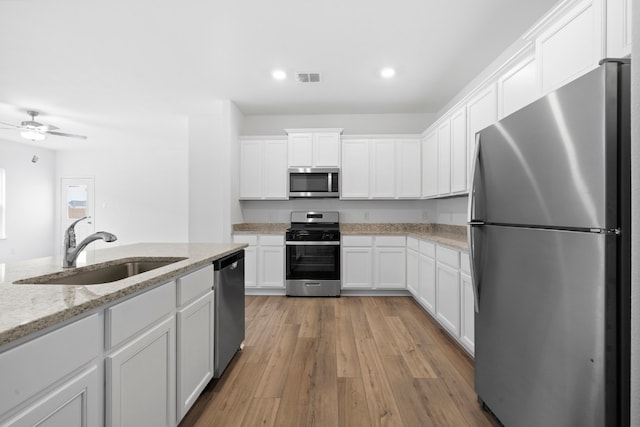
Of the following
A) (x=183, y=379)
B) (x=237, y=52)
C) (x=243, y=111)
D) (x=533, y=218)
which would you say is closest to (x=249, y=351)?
(x=183, y=379)

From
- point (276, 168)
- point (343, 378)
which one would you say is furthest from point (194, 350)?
point (276, 168)

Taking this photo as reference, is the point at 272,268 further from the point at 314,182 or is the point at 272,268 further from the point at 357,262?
the point at 314,182

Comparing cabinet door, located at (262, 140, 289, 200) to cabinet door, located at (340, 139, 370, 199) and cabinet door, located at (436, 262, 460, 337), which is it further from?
cabinet door, located at (436, 262, 460, 337)

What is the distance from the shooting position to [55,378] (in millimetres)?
803

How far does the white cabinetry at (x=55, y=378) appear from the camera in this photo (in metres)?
0.69

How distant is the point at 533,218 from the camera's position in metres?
1.29

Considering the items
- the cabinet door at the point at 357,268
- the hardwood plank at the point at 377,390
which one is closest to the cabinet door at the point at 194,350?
the hardwood plank at the point at 377,390

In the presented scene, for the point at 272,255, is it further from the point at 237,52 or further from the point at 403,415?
the point at 403,415

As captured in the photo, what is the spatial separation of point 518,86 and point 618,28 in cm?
85

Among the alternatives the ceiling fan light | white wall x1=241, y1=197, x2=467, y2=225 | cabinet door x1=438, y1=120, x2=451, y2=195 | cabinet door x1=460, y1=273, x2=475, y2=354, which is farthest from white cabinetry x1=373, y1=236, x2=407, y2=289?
the ceiling fan light

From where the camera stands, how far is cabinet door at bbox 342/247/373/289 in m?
4.20

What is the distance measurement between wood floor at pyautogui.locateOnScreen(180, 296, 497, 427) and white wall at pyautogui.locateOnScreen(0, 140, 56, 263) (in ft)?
21.3

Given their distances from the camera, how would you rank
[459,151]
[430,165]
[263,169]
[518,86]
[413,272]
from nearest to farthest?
[518,86] < [459,151] < [413,272] < [430,165] < [263,169]

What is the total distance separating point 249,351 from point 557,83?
2.80m
